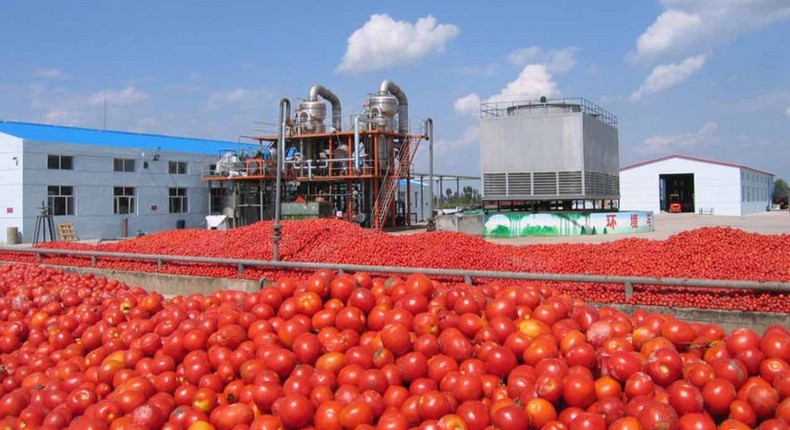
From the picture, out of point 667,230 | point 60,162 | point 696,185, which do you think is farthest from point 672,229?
point 696,185

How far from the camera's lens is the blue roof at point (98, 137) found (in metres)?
34.2

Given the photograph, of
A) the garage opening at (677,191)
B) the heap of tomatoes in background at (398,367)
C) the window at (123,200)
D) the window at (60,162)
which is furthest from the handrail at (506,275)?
the garage opening at (677,191)

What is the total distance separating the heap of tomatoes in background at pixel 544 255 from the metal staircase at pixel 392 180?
18354mm

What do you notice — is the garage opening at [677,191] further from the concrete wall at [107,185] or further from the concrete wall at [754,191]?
the concrete wall at [107,185]

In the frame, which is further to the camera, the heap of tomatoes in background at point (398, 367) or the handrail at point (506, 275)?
the handrail at point (506, 275)

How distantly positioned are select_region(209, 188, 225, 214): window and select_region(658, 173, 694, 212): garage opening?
4365 centimetres

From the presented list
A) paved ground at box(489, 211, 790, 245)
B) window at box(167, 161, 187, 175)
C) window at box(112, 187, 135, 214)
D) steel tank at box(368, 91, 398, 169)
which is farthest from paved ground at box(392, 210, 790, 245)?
window at box(112, 187, 135, 214)

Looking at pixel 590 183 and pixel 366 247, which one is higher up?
pixel 590 183

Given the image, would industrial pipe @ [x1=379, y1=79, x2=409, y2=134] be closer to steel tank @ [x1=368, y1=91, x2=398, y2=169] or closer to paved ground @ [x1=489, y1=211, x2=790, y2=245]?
steel tank @ [x1=368, y1=91, x2=398, y2=169]

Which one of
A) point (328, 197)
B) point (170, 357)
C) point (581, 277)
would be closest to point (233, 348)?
point (170, 357)

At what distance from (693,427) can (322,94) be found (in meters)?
36.4

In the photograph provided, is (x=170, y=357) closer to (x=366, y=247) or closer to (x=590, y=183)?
(x=366, y=247)

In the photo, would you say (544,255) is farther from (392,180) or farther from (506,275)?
(392,180)

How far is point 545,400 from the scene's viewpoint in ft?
12.6
